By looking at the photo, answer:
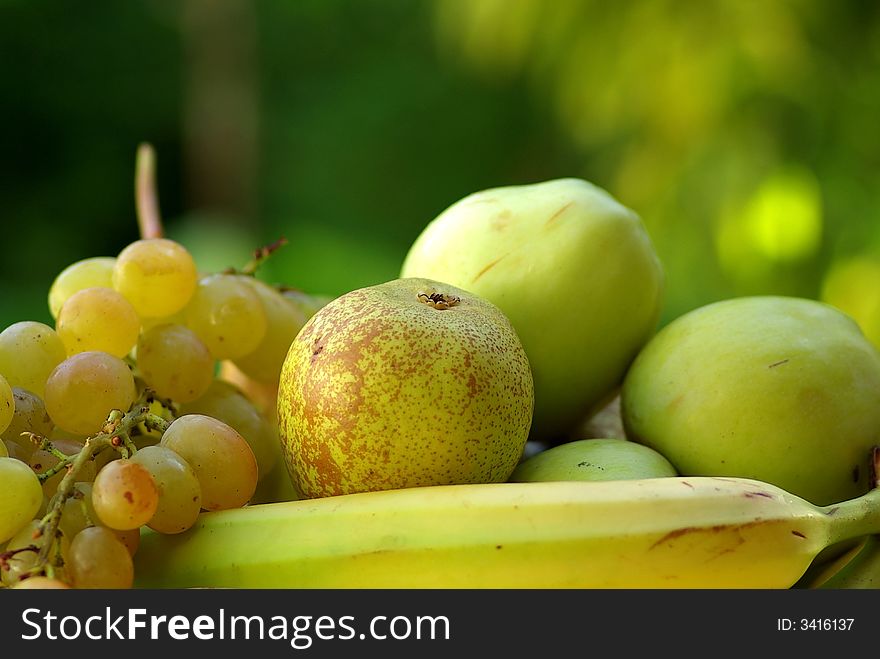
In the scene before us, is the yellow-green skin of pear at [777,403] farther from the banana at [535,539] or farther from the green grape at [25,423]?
the green grape at [25,423]

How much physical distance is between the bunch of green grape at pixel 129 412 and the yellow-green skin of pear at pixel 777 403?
0.32 m

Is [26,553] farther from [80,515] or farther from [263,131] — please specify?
[263,131]

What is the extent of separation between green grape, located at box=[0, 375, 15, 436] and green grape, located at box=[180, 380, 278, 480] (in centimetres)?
14

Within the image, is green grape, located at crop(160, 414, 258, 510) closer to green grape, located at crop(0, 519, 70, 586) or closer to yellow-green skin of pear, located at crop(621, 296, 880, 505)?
green grape, located at crop(0, 519, 70, 586)

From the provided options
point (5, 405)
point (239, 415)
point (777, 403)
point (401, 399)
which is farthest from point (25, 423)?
point (777, 403)

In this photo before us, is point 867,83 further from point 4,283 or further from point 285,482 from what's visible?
point 4,283

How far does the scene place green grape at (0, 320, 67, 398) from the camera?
60cm

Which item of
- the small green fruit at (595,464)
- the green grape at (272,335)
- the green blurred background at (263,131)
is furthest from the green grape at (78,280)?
the green blurred background at (263,131)

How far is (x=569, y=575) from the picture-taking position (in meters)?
0.48

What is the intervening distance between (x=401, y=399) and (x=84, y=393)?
204 millimetres

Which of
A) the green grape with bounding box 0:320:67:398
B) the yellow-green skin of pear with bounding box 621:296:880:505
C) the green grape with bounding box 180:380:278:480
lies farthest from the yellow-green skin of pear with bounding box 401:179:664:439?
Answer: the green grape with bounding box 0:320:67:398

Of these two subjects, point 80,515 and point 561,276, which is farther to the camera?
point 561,276

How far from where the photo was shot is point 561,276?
713mm
